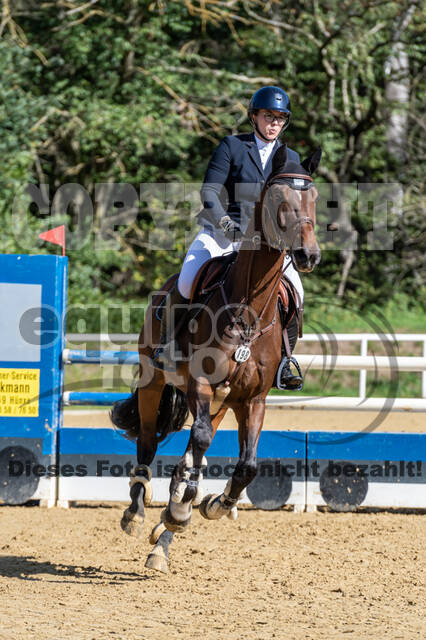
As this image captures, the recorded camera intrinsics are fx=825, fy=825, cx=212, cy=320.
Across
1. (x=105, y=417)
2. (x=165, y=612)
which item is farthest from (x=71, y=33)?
(x=165, y=612)

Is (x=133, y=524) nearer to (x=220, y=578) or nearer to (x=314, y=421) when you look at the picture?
(x=220, y=578)

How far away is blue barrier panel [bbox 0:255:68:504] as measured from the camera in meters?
6.58

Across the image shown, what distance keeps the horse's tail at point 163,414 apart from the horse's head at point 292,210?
180 centimetres

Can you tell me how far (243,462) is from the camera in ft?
15.0

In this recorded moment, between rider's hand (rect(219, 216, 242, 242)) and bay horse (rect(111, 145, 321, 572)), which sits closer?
bay horse (rect(111, 145, 321, 572))

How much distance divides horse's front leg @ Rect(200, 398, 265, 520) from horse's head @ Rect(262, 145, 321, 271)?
39.6 inches

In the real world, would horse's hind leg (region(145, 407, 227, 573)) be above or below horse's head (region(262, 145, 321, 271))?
below

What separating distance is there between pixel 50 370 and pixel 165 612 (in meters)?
2.95

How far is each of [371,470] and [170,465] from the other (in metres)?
1.62

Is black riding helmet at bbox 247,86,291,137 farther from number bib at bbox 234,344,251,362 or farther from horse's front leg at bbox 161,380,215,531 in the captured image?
horse's front leg at bbox 161,380,215,531

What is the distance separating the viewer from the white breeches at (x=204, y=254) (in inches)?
197

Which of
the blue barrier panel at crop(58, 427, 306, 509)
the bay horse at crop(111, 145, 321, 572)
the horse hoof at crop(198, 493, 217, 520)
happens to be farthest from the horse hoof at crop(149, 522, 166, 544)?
the blue barrier panel at crop(58, 427, 306, 509)

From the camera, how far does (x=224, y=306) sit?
4.61m

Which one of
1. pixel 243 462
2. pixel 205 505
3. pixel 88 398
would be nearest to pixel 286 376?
pixel 243 462
